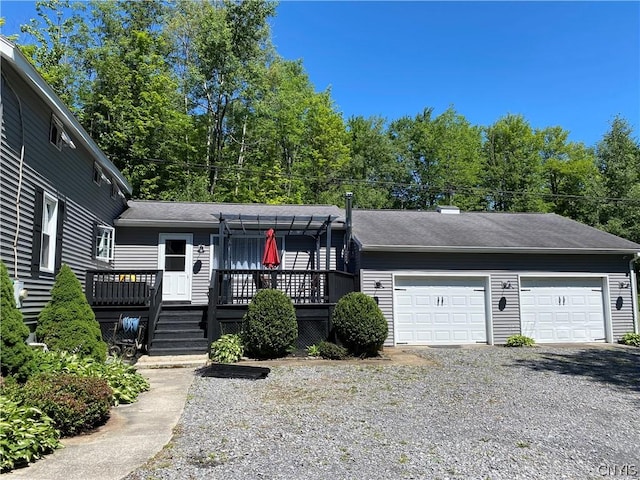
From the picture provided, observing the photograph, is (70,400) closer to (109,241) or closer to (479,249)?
(109,241)

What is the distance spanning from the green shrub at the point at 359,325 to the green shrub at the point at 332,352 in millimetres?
249

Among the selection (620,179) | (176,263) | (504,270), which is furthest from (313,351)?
(620,179)

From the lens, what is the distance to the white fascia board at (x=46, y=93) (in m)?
5.82

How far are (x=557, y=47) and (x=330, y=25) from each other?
21.1 ft

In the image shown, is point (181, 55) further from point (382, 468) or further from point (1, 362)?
point (382, 468)

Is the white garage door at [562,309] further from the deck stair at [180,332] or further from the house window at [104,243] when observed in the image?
the house window at [104,243]

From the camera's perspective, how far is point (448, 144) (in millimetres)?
29062

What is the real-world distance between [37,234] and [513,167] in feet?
91.1

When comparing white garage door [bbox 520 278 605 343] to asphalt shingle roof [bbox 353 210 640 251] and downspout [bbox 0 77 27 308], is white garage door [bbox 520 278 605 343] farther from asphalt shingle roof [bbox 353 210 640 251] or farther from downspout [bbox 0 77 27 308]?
downspout [bbox 0 77 27 308]

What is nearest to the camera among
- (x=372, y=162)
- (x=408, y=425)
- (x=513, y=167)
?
(x=408, y=425)

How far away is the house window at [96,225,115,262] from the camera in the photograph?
1090 cm

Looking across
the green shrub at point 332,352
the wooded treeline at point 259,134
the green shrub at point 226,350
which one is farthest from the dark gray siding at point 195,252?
the wooded treeline at point 259,134

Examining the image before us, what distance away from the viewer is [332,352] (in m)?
9.02

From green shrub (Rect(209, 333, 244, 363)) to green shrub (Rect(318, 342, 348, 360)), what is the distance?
1.63m
